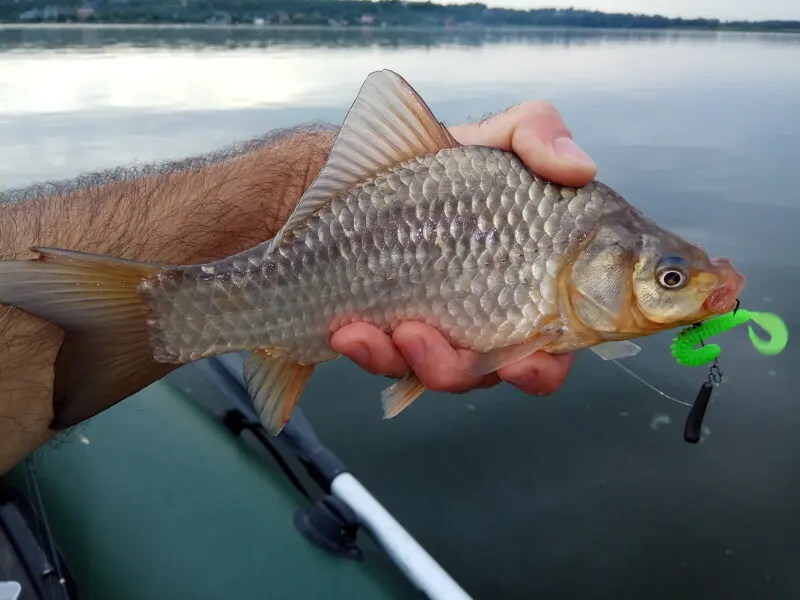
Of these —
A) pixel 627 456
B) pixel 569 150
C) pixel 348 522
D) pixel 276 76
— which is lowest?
pixel 627 456

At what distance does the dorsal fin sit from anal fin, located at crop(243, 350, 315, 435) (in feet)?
1.39

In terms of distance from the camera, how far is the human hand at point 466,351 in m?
1.67

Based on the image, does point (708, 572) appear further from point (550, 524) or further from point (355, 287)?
point (355, 287)

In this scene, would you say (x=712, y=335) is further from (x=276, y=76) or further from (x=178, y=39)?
(x=178, y=39)

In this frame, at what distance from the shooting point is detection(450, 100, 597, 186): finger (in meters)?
1.65

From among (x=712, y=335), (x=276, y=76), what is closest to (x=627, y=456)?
(x=712, y=335)

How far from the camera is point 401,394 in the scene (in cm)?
181

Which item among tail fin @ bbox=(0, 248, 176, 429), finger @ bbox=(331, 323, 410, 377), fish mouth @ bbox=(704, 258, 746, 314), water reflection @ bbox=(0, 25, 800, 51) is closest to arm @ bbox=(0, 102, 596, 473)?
finger @ bbox=(331, 323, 410, 377)

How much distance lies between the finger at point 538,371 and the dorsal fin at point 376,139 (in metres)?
0.61

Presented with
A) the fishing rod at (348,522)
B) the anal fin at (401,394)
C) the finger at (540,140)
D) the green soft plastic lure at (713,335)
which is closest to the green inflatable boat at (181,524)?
the fishing rod at (348,522)

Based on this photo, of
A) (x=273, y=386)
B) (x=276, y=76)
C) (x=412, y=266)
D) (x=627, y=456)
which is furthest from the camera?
(x=276, y=76)

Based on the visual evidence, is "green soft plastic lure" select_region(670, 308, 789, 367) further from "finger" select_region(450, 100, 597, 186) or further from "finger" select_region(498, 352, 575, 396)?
"finger" select_region(450, 100, 597, 186)

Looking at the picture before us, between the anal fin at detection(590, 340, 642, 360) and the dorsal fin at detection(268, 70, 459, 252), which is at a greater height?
the dorsal fin at detection(268, 70, 459, 252)

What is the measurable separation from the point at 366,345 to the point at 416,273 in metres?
0.23
